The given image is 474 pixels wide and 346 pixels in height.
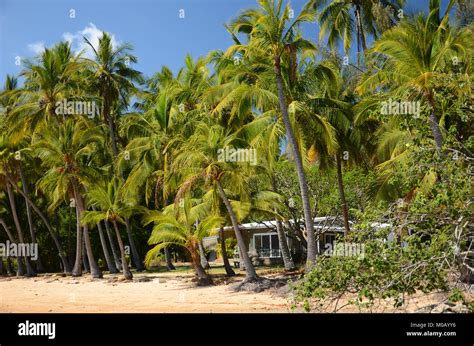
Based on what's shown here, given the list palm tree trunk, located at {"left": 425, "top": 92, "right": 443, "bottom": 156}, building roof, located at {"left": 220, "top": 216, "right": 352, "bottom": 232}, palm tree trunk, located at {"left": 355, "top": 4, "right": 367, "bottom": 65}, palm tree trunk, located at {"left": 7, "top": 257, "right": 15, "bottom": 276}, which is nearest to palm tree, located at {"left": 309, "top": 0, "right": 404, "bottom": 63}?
palm tree trunk, located at {"left": 355, "top": 4, "right": 367, "bottom": 65}

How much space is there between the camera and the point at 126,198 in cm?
2434

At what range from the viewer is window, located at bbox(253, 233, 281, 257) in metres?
32.5

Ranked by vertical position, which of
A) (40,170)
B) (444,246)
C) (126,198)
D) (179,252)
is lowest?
(179,252)

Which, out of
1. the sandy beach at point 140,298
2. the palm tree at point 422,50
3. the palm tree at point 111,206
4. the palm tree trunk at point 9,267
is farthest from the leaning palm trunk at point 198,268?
the palm tree trunk at point 9,267

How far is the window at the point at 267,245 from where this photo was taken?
3250cm

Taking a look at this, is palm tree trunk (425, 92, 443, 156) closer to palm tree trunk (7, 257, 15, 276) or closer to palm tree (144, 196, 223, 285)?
palm tree (144, 196, 223, 285)

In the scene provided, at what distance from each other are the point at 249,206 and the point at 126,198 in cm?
709

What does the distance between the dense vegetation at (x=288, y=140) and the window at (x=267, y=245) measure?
206 inches

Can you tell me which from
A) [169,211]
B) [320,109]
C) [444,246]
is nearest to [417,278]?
[444,246]

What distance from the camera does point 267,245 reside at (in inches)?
1332

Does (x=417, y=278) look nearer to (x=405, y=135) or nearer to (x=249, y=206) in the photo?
(x=405, y=135)

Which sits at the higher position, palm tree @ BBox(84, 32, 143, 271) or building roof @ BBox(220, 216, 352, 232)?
palm tree @ BBox(84, 32, 143, 271)

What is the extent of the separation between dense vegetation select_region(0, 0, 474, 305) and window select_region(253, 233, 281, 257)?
5.22m

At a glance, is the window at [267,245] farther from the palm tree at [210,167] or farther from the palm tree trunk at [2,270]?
the palm tree trunk at [2,270]
